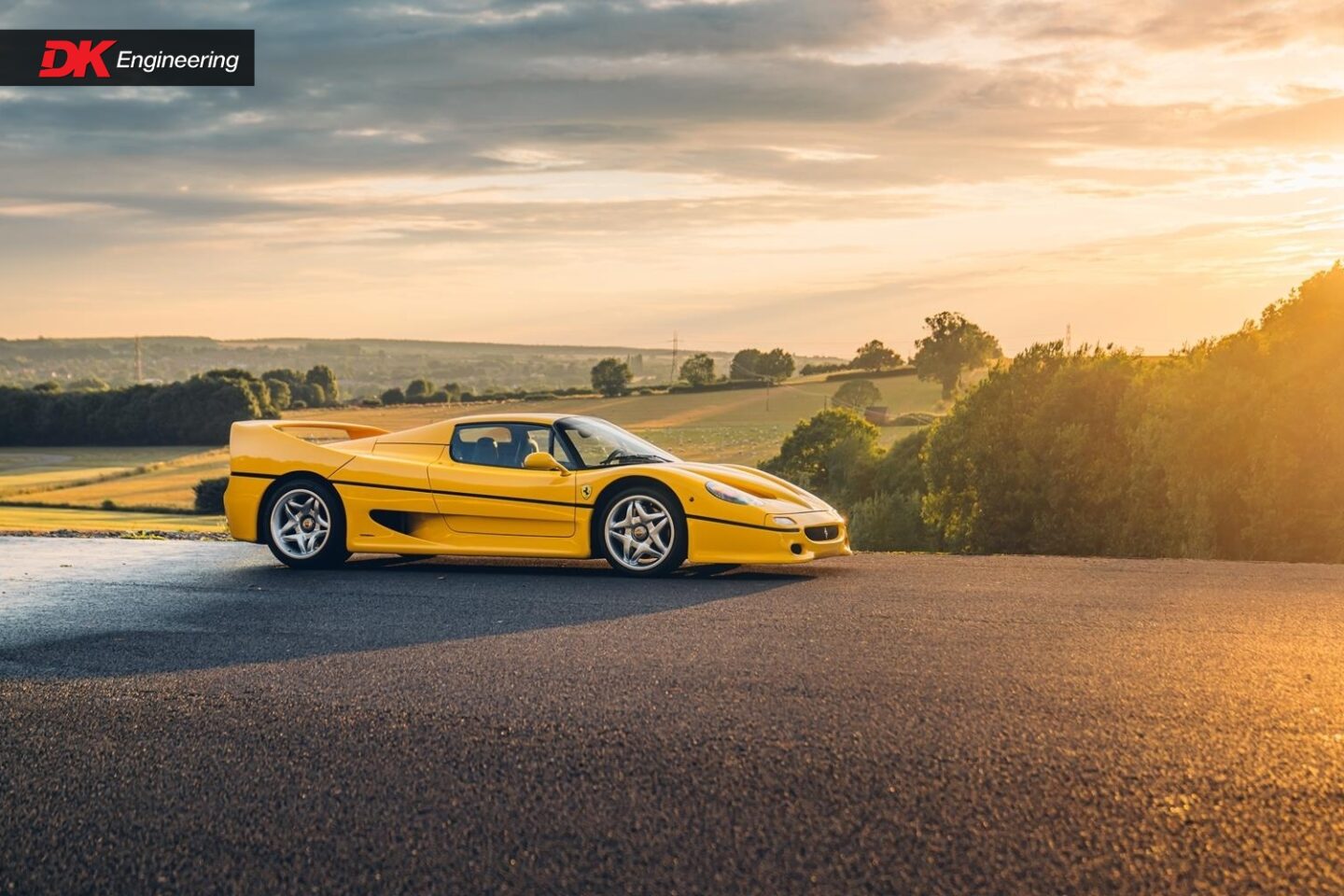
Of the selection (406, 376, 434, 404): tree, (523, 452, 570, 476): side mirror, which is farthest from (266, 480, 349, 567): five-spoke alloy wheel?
(406, 376, 434, 404): tree

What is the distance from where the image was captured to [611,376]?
83250 mm

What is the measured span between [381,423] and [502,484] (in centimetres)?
Answer: 4483

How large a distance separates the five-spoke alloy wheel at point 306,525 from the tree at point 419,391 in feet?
231

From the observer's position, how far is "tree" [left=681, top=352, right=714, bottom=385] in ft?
310

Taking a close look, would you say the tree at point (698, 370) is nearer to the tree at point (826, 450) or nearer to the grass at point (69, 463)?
the tree at point (826, 450)

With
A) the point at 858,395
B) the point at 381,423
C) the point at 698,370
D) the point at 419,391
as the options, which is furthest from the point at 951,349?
the point at 381,423

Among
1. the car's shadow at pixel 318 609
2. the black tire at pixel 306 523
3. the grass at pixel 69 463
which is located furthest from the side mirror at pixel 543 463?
the grass at pixel 69 463

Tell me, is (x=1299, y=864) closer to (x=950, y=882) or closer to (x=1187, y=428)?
(x=950, y=882)

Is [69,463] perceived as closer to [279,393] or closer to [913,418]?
[279,393]

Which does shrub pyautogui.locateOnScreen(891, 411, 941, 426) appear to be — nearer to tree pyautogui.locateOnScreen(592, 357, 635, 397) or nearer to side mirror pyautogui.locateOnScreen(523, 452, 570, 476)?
tree pyautogui.locateOnScreen(592, 357, 635, 397)

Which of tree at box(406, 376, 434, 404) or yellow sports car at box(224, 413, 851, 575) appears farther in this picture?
tree at box(406, 376, 434, 404)

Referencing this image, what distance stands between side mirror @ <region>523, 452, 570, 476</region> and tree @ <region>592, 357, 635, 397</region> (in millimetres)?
71689

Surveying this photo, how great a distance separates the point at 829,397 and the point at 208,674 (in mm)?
90730

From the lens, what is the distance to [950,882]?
141 inches
